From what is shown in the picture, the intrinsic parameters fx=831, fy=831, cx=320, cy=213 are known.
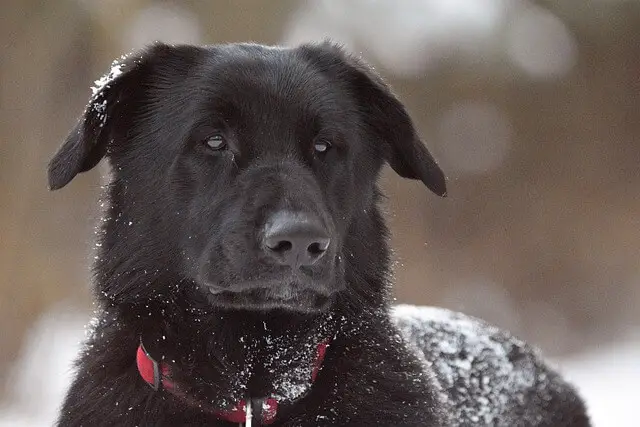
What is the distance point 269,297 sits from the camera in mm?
2783

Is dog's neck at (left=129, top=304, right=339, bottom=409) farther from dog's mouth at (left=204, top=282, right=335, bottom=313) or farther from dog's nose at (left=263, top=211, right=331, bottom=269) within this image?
dog's nose at (left=263, top=211, right=331, bottom=269)

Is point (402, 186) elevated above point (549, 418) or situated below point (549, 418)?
below

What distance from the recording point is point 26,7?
995cm

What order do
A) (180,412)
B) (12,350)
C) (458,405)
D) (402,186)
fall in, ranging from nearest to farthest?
(180,412), (458,405), (12,350), (402,186)

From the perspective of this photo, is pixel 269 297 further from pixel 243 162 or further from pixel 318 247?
pixel 243 162

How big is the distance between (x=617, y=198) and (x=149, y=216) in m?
11.6

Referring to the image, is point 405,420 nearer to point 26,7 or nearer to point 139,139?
point 139,139

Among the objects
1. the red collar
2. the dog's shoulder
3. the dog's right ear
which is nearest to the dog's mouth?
the red collar

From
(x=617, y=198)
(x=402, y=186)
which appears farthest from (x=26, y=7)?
(x=617, y=198)

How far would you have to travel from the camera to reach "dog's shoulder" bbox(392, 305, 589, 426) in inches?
167

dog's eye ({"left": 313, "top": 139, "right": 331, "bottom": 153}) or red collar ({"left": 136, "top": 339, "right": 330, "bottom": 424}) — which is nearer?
red collar ({"left": 136, "top": 339, "right": 330, "bottom": 424})

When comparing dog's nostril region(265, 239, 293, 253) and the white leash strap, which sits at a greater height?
dog's nostril region(265, 239, 293, 253)

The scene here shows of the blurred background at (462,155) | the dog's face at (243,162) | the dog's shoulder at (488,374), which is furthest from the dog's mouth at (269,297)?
the blurred background at (462,155)

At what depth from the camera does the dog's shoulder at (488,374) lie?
4234 millimetres
